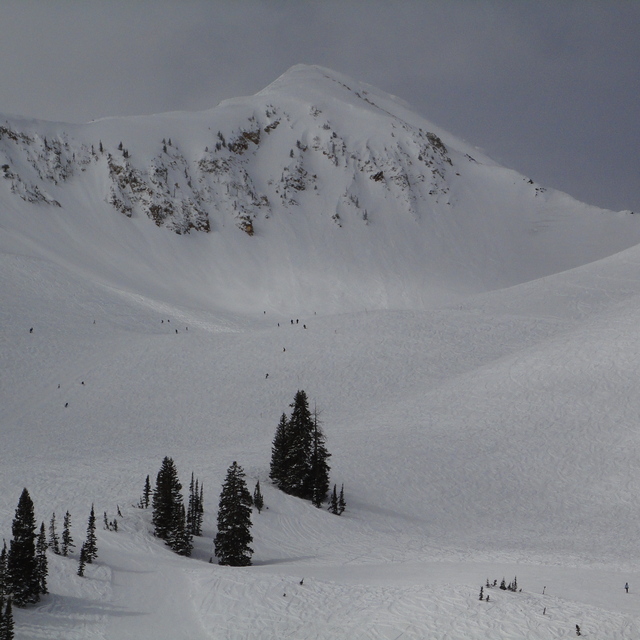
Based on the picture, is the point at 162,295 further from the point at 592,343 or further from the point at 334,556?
the point at 334,556

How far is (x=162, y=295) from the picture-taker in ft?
336

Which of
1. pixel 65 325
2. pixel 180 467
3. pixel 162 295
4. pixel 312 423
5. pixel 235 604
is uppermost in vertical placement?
pixel 162 295

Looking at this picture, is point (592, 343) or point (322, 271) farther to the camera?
point (322, 271)

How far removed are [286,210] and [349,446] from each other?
115 m

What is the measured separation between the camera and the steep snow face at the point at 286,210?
121 meters

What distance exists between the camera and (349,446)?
4128cm

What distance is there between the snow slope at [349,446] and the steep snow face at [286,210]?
48.9ft

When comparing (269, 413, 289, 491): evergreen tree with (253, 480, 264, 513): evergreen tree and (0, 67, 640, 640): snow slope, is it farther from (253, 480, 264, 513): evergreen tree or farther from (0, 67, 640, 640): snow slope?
(253, 480, 264, 513): evergreen tree

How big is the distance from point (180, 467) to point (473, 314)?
43279 mm

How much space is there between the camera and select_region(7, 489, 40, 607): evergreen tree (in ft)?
50.6

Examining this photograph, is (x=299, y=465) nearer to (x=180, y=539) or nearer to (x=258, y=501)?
(x=258, y=501)

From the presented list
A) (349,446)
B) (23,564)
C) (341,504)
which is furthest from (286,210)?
(23,564)

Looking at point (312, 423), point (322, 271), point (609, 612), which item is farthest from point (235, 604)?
point (322, 271)

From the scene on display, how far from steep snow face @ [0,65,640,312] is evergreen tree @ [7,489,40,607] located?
86.8 metres
